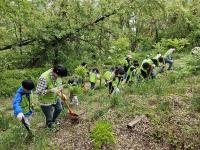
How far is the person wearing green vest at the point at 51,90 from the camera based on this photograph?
9282mm

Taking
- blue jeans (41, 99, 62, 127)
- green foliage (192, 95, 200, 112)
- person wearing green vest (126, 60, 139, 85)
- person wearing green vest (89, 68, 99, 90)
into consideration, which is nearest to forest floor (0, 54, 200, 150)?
green foliage (192, 95, 200, 112)

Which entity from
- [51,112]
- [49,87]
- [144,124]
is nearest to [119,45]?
[51,112]

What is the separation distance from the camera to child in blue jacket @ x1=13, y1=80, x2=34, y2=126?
28.5 feet

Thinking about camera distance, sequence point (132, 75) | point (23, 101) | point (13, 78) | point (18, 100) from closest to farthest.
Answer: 1. point (18, 100)
2. point (23, 101)
3. point (132, 75)
4. point (13, 78)

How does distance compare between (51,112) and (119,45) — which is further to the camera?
(119,45)

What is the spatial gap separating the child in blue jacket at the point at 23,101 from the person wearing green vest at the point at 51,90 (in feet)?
1.18

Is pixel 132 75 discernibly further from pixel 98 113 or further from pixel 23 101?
pixel 23 101

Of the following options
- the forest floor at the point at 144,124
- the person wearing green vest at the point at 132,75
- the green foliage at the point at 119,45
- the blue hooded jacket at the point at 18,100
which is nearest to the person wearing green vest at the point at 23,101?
the blue hooded jacket at the point at 18,100

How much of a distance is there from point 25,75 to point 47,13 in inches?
146

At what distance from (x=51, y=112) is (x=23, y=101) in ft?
3.10

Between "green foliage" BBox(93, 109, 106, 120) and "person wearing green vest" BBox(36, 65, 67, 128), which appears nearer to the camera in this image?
"person wearing green vest" BBox(36, 65, 67, 128)

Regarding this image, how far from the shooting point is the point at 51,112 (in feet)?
32.2

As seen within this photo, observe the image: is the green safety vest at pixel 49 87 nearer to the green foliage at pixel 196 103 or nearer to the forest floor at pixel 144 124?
the forest floor at pixel 144 124

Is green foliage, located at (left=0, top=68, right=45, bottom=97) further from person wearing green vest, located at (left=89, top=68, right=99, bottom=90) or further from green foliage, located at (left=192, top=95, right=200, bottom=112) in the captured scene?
green foliage, located at (left=192, top=95, right=200, bottom=112)
